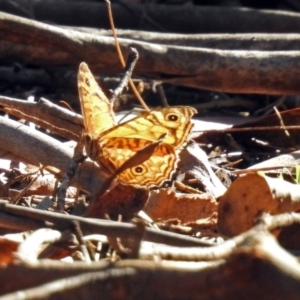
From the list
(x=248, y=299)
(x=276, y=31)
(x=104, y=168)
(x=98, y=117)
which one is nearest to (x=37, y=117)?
(x=98, y=117)

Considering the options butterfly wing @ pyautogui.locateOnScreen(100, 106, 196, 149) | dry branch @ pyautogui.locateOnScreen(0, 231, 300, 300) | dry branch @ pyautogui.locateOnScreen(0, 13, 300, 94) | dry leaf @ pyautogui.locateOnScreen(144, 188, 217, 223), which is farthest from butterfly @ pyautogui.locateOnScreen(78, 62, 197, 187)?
dry branch @ pyautogui.locateOnScreen(0, 231, 300, 300)

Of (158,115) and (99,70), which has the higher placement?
(99,70)

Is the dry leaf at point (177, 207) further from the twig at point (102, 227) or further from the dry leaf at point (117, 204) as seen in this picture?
the twig at point (102, 227)

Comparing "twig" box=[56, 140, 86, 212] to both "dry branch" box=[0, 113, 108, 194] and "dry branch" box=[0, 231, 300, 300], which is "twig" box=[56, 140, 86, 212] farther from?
"dry branch" box=[0, 231, 300, 300]

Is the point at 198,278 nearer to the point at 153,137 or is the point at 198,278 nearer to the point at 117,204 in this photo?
the point at 117,204

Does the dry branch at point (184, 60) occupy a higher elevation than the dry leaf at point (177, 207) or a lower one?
higher

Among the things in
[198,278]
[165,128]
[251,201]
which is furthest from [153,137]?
[198,278]

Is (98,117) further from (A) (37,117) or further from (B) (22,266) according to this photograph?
(B) (22,266)

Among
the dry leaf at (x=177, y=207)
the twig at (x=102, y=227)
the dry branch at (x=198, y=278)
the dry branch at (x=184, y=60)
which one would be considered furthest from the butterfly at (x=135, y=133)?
the dry branch at (x=198, y=278)
